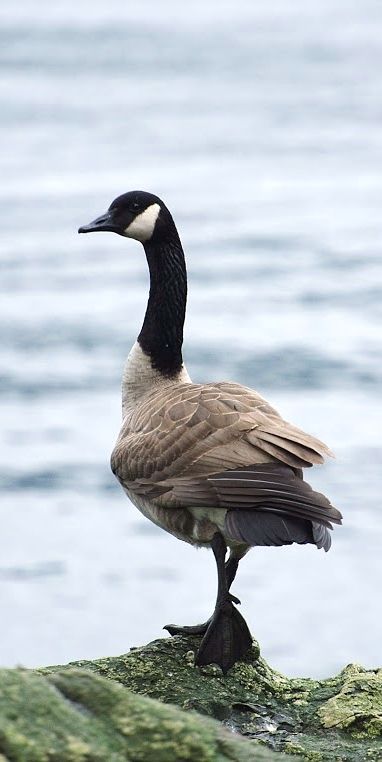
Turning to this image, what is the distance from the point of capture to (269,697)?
6.07 m

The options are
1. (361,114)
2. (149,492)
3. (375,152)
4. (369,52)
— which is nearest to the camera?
(149,492)

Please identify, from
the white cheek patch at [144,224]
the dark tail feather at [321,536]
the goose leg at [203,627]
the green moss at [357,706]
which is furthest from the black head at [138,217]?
the green moss at [357,706]

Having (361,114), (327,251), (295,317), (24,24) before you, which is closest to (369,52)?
(361,114)

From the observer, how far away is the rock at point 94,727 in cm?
352

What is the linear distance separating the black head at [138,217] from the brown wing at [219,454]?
53.5 inches

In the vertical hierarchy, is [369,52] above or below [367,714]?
above

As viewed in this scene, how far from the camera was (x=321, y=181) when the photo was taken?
34719 millimetres

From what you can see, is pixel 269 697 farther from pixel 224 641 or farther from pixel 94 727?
pixel 94 727

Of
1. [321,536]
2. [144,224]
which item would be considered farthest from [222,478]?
[144,224]

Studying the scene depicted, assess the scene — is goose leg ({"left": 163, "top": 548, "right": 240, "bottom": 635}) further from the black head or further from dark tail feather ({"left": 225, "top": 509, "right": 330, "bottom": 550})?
the black head

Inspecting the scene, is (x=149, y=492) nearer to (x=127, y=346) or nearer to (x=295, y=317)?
(x=127, y=346)

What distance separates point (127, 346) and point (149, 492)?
15655 mm

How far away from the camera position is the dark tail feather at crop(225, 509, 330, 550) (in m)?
6.23

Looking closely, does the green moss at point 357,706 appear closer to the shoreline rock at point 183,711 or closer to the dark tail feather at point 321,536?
the shoreline rock at point 183,711
